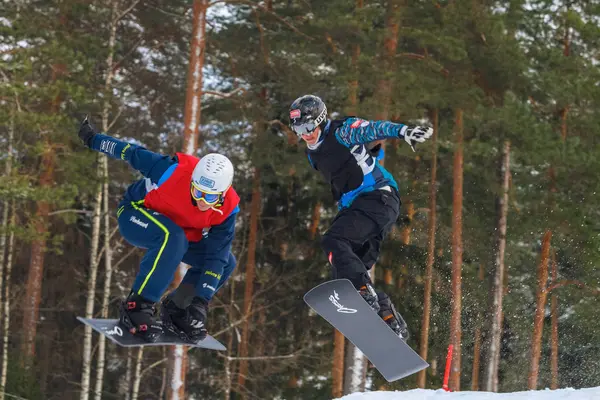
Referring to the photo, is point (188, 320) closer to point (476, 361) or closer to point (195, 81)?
point (195, 81)

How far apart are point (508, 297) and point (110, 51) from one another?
34.0 feet

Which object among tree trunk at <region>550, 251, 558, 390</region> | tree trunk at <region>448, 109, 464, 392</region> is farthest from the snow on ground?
tree trunk at <region>550, 251, 558, 390</region>

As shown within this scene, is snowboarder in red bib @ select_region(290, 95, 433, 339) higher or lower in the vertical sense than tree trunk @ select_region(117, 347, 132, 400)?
higher

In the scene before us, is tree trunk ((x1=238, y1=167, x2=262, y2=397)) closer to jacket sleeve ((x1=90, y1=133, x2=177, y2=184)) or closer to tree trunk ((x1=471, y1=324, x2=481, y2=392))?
tree trunk ((x1=471, y1=324, x2=481, y2=392))

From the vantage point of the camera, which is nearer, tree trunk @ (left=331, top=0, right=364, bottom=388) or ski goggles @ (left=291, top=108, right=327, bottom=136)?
ski goggles @ (left=291, top=108, right=327, bottom=136)

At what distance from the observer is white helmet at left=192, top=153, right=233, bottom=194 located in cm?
583

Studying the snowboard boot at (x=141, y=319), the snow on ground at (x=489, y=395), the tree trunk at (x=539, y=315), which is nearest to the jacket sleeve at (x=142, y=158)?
the snowboard boot at (x=141, y=319)

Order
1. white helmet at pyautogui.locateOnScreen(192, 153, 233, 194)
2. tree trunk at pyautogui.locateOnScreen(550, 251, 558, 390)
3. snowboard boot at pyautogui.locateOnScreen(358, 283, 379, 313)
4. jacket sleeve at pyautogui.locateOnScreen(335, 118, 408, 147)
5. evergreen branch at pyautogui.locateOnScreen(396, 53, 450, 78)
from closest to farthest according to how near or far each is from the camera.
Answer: jacket sleeve at pyautogui.locateOnScreen(335, 118, 408, 147) < white helmet at pyautogui.locateOnScreen(192, 153, 233, 194) < snowboard boot at pyautogui.locateOnScreen(358, 283, 379, 313) < evergreen branch at pyautogui.locateOnScreen(396, 53, 450, 78) < tree trunk at pyautogui.locateOnScreen(550, 251, 558, 390)

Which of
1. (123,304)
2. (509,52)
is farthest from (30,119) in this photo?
(509,52)

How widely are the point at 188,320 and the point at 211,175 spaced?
130 cm

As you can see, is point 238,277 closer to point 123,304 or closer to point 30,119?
point 30,119

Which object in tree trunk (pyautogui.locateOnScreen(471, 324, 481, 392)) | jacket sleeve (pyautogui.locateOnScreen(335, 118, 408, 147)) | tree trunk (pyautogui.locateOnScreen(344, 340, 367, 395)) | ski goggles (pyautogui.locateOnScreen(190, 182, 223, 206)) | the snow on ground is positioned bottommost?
tree trunk (pyautogui.locateOnScreen(471, 324, 481, 392))

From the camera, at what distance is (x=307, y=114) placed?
5.91 meters

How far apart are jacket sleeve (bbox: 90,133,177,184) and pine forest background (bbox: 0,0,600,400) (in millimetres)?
5303
